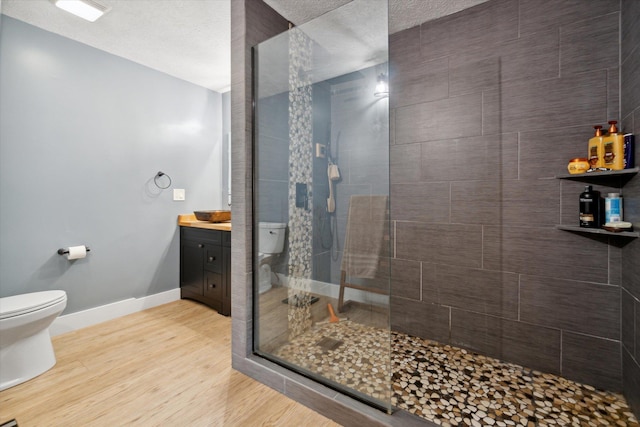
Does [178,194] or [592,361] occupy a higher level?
[178,194]

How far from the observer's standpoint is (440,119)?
6.98 feet

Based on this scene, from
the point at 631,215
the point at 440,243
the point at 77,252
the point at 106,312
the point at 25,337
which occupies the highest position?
the point at 631,215

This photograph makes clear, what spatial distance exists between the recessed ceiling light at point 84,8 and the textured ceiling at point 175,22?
0.05 metres

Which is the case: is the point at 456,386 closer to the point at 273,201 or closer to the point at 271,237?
the point at 271,237

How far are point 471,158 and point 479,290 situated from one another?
2.99 feet

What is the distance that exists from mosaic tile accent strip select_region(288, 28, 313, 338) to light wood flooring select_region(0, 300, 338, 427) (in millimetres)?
441

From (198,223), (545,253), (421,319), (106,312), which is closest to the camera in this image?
(545,253)

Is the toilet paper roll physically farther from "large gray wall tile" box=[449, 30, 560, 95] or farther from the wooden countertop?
"large gray wall tile" box=[449, 30, 560, 95]

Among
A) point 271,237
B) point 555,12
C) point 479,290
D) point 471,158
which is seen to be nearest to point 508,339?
point 479,290

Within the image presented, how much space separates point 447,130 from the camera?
2.10 metres

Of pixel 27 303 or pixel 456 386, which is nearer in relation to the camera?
pixel 456 386

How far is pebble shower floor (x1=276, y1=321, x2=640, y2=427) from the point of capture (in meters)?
1.43

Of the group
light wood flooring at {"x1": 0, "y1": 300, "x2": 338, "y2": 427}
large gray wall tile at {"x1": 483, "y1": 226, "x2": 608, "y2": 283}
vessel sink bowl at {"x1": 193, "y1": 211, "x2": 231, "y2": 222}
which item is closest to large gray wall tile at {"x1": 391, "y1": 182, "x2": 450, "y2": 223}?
large gray wall tile at {"x1": 483, "y1": 226, "x2": 608, "y2": 283}

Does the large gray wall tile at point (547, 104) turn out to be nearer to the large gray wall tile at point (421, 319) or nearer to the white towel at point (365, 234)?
the white towel at point (365, 234)
